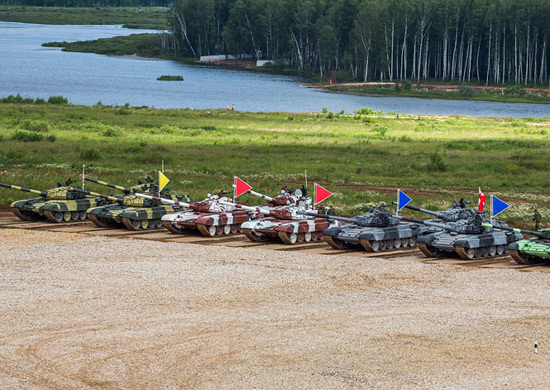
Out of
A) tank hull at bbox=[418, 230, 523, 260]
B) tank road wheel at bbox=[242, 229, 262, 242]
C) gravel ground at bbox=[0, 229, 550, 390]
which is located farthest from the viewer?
tank road wheel at bbox=[242, 229, 262, 242]

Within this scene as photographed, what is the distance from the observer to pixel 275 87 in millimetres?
140000

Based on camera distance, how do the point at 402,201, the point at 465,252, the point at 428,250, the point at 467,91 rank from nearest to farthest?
the point at 465,252 < the point at 428,250 < the point at 402,201 < the point at 467,91

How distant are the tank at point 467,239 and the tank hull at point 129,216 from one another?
9.88m

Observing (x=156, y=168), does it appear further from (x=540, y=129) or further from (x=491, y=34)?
(x=491, y=34)

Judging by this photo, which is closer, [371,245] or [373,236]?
[373,236]

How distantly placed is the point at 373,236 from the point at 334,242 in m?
1.68

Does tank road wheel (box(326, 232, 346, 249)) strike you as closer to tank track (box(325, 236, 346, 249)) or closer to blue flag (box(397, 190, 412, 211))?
tank track (box(325, 236, 346, 249))

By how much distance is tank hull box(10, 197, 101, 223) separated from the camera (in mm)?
36688

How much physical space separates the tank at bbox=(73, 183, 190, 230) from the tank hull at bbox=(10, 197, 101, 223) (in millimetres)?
535

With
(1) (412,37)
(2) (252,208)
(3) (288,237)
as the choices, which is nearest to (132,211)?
(2) (252,208)

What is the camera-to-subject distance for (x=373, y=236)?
32188 millimetres

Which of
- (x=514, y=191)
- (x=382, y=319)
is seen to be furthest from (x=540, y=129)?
(x=382, y=319)

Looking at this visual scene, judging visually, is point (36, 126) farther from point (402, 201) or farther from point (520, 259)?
point (520, 259)

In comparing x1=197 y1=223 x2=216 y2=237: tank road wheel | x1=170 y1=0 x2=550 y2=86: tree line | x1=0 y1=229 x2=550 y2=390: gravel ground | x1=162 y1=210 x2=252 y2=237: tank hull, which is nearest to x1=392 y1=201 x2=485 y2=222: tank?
x1=0 y1=229 x2=550 y2=390: gravel ground
